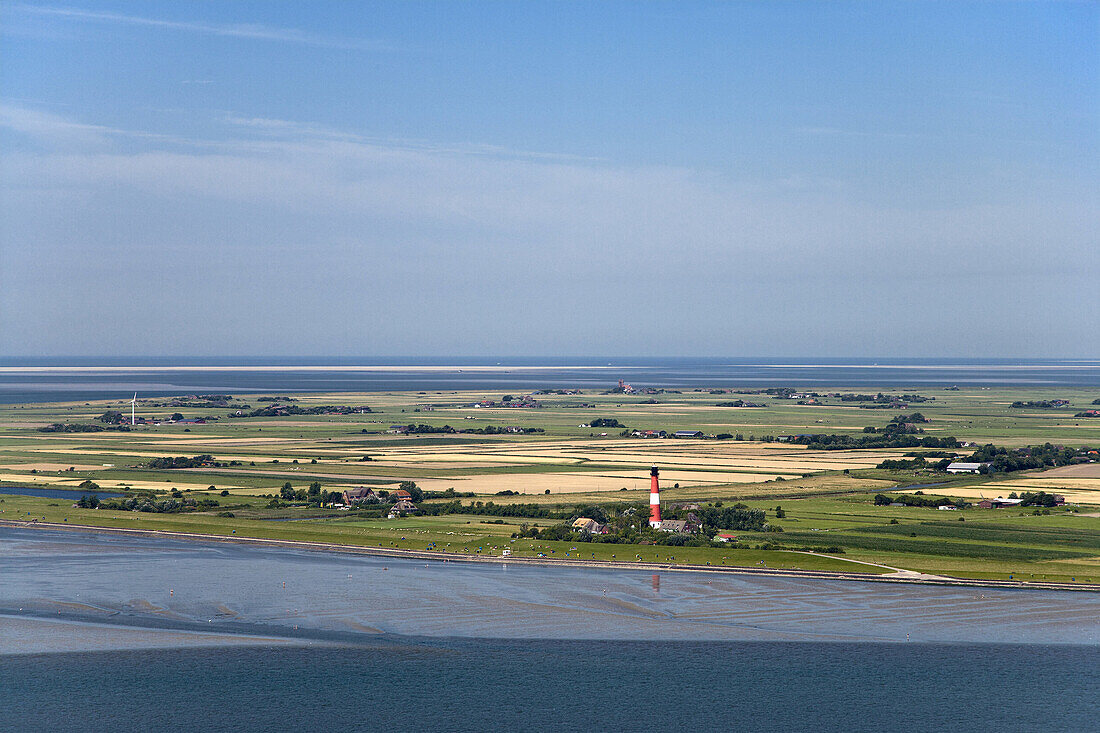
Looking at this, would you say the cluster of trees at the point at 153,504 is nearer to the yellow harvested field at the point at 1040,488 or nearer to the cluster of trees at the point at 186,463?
the cluster of trees at the point at 186,463

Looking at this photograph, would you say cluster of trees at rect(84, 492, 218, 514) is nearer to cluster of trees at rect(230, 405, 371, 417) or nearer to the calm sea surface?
the calm sea surface

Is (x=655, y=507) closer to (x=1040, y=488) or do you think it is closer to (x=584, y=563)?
(x=584, y=563)

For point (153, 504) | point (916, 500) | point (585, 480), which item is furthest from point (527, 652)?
point (585, 480)

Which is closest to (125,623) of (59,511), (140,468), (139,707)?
(139,707)

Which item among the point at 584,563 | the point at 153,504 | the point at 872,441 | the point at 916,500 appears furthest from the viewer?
the point at 872,441

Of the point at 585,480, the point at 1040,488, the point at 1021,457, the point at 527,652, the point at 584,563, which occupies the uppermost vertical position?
the point at 1021,457

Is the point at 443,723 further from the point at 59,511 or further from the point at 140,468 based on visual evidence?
the point at 140,468

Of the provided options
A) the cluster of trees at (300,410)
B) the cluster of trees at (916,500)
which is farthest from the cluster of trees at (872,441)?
the cluster of trees at (300,410)
